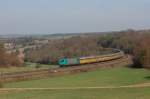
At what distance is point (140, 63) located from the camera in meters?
64.9

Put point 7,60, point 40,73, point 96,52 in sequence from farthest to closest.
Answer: point 96,52 → point 7,60 → point 40,73

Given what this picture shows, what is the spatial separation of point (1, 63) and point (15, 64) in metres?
4.35

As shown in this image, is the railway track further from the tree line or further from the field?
the tree line

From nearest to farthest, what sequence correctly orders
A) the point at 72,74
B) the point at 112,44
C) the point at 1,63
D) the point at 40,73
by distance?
the point at 40,73, the point at 72,74, the point at 1,63, the point at 112,44

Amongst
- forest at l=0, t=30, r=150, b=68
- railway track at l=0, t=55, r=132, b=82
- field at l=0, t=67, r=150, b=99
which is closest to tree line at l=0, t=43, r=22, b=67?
forest at l=0, t=30, r=150, b=68

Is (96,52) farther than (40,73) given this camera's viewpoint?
Yes

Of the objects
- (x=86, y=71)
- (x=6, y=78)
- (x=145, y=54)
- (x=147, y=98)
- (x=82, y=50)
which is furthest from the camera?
(x=82, y=50)

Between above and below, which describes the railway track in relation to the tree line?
above

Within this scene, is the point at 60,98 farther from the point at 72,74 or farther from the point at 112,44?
the point at 112,44

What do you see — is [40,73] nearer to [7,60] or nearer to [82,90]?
[82,90]

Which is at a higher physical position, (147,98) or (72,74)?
(147,98)

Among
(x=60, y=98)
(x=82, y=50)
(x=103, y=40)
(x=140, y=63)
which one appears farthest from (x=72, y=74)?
(x=103, y=40)

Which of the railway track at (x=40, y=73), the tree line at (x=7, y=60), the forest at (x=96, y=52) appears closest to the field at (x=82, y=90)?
the railway track at (x=40, y=73)

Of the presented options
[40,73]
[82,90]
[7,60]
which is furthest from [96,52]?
[82,90]
